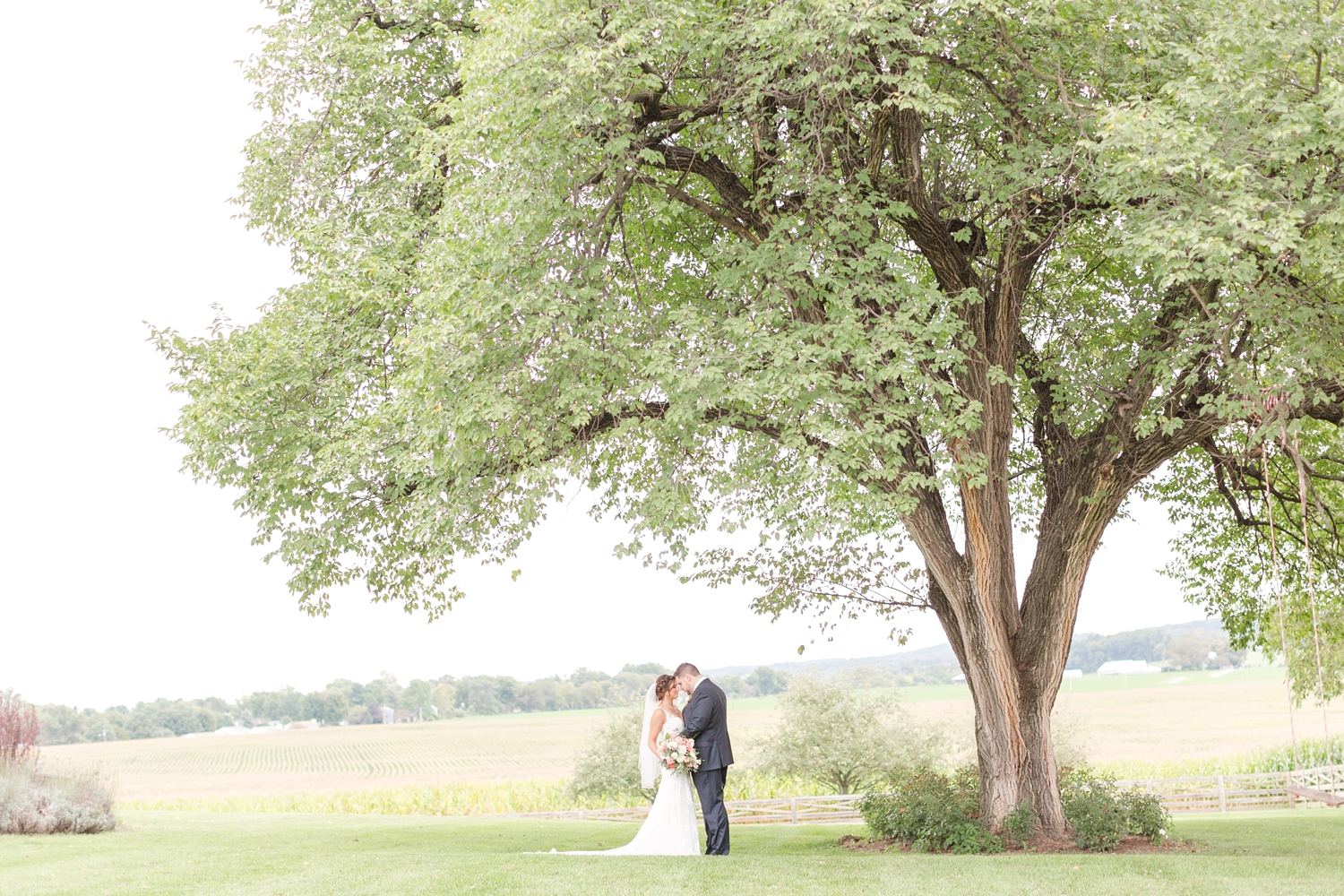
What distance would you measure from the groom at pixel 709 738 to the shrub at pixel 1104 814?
16.5 ft

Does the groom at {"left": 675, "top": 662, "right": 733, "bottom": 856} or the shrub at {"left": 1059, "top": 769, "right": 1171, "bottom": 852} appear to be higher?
the groom at {"left": 675, "top": 662, "right": 733, "bottom": 856}

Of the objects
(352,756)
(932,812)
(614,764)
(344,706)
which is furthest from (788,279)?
(344,706)

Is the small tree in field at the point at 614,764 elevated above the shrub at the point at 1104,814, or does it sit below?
below

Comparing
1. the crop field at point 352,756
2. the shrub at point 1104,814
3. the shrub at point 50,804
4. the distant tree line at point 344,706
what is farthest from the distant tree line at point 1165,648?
the shrub at point 50,804

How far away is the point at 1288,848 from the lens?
13055mm

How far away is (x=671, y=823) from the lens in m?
10.4

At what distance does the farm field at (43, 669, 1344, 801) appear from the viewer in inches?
1620

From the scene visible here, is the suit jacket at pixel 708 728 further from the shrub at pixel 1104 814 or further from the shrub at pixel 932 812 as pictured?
the shrub at pixel 1104 814

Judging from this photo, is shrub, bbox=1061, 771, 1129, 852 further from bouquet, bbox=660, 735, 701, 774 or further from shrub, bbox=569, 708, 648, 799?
shrub, bbox=569, 708, 648, 799

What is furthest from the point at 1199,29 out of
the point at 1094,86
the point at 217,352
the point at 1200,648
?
the point at 1200,648

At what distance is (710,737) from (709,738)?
0.07 feet

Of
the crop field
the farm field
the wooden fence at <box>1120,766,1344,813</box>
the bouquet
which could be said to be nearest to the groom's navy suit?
the bouquet

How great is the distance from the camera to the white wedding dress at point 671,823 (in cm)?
1040

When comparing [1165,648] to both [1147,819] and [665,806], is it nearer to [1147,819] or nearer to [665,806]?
[1147,819]
